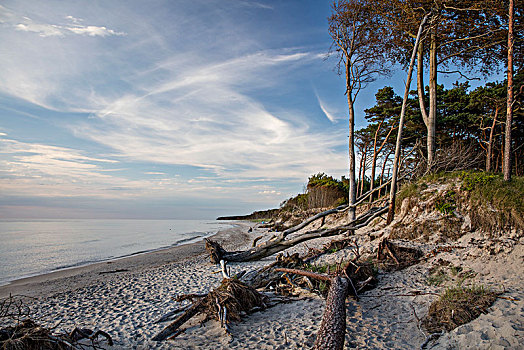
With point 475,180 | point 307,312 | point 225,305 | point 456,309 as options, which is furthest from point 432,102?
point 225,305

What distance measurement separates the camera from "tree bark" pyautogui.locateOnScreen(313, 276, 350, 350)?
3.00 metres

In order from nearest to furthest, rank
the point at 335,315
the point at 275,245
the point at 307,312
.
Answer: the point at 335,315
the point at 307,312
the point at 275,245

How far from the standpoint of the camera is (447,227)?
24.3 feet

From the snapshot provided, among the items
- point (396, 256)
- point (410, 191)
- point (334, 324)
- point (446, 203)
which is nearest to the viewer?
point (334, 324)

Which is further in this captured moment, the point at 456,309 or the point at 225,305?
the point at 225,305

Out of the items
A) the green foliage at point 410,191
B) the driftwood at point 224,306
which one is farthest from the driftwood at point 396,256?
the driftwood at point 224,306

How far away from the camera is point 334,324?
335cm

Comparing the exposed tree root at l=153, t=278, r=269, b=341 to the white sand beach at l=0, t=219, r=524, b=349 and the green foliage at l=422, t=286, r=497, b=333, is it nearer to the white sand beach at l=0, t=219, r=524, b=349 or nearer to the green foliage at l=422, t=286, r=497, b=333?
the white sand beach at l=0, t=219, r=524, b=349

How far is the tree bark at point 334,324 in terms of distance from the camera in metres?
3.00

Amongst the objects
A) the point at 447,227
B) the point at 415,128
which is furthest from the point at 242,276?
the point at 415,128

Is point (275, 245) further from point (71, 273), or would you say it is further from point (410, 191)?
point (71, 273)

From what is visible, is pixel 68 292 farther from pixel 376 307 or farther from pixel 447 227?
pixel 447 227

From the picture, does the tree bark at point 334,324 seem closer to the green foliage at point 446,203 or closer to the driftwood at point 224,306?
the driftwood at point 224,306

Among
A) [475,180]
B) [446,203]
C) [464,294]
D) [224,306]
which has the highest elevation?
[475,180]
